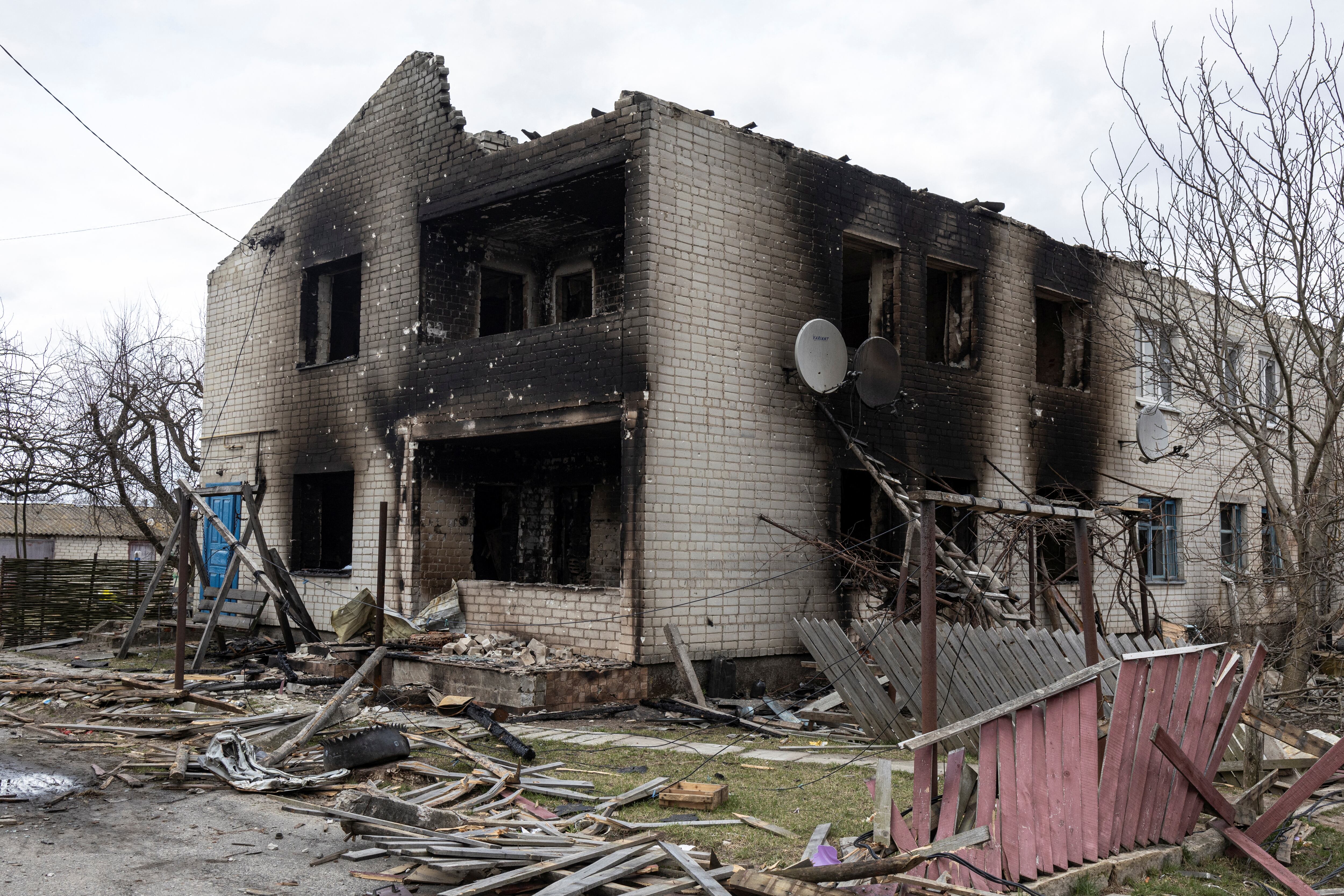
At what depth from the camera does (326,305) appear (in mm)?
16016

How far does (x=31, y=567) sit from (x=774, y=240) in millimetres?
13990

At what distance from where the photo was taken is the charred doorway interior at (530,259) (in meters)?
13.1

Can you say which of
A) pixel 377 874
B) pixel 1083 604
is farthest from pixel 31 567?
pixel 1083 604

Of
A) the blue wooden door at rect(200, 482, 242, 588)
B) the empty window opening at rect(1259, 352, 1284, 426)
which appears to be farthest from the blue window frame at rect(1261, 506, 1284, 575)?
the blue wooden door at rect(200, 482, 242, 588)

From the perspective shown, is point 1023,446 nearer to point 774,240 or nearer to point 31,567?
point 774,240

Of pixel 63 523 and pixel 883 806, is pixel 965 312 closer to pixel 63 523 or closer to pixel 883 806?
pixel 883 806

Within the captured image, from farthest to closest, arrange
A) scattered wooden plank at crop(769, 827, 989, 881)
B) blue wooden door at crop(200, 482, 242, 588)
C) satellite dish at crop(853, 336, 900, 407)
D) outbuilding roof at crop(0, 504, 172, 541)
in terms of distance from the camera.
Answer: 1. outbuilding roof at crop(0, 504, 172, 541)
2. blue wooden door at crop(200, 482, 242, 588)
3. satellite dish at crop(853, 336, 900, 407)
4. scattered wooden plank at crop(769, 827, 989, 881)

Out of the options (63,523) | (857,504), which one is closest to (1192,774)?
(857,504)

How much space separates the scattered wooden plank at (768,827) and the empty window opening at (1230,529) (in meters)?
14.7

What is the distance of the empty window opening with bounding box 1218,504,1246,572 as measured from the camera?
18503 millimetres

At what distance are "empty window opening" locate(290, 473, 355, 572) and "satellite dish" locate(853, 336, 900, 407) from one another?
25.2ft

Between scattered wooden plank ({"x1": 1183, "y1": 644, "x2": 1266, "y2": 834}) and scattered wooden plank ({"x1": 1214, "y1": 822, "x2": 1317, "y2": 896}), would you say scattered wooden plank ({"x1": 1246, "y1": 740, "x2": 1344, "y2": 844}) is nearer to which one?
scattered wooden plank ({"x1": 1214, "y1": 822, "x2": 1317, "y2": 896})

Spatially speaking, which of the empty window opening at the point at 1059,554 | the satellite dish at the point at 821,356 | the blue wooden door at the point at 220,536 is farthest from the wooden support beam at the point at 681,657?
the blue wooden door at the point at 220,536

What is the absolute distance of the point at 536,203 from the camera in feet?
42.3
